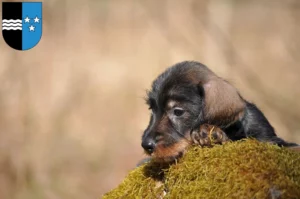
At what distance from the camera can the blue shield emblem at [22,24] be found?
12.1 m

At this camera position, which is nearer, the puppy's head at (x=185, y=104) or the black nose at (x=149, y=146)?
the black nose at (x=149, y=146)

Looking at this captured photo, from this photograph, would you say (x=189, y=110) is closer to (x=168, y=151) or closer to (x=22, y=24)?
(x=168, y=151)

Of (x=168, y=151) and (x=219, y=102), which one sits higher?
(x=219, y=102)

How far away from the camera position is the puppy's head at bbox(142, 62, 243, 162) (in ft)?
16.7

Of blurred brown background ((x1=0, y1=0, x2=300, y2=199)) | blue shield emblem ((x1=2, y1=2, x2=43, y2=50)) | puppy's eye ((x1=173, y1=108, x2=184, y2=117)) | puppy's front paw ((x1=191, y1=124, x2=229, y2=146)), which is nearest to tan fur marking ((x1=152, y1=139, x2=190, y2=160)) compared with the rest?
puppy's front paw ((x1=191, y1=124, x2=229, y2=146))

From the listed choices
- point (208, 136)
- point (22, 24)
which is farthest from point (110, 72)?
point (208, 136)

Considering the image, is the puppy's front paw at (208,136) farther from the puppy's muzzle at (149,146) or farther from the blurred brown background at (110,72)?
the blurred brown background at (110,72)

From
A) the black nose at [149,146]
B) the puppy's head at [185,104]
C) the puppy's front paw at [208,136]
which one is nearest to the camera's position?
the puppy's front paw at [208,136]

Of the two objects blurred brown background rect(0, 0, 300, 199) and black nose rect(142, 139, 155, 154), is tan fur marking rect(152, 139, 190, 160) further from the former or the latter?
blurred brown background rect(0, 0, 300, 199)

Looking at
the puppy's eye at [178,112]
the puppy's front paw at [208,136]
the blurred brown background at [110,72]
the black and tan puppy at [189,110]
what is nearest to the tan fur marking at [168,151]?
the black and tan puppy at [189,110]

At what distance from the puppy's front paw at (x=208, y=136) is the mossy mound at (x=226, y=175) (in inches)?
4.4

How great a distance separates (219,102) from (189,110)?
10.7 inches

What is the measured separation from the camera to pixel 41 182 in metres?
11.9

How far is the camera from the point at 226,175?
402 centimetres
